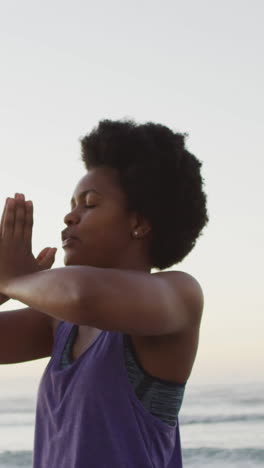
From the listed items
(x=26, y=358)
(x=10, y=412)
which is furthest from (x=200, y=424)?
(x=26, y=358)

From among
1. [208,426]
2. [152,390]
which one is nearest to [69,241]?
[152,390]

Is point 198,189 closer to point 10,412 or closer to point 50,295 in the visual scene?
point 50,295

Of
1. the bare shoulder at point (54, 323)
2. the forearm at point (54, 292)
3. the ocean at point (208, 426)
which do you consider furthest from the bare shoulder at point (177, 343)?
the ocean at point (208, 426)

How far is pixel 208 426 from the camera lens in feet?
49.4

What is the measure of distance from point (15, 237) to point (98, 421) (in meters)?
0.49

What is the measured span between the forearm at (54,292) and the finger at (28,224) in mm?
140

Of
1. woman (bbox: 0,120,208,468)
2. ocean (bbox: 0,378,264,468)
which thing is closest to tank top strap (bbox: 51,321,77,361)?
woman (bbox: 0,120,208,468)

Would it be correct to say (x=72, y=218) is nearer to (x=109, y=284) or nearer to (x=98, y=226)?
(x=98, y=226)

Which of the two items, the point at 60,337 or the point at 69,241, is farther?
the point at 60,337

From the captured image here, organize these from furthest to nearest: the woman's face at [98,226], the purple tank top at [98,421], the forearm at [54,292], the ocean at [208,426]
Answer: the ocean at [208,426], the woman's face at [98,226], the purple tank top at [98,421], the forearm at [54,292]

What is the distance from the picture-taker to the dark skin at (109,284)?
183 centimetres

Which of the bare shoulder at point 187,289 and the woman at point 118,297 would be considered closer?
the woman at point 118,297

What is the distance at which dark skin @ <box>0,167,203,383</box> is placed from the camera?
6.00 feet

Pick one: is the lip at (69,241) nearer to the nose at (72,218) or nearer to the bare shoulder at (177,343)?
the nose at (72,218)
